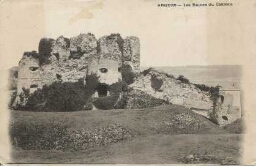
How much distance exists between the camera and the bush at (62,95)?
473 centimetres

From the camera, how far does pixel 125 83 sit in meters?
4.75

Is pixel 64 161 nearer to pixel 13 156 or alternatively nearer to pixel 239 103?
pixel 13 156

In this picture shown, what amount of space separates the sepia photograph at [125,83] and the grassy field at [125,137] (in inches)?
0.5

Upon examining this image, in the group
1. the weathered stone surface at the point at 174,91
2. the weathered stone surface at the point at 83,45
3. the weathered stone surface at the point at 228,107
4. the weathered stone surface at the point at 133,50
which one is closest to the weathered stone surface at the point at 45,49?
the weathered stone surface at the point at 83,45

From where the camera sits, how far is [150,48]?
15.4 ft

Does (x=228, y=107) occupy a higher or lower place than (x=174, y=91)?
→ lower

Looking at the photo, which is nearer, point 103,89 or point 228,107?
point 228,107

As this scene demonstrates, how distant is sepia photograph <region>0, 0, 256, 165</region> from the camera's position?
461cm

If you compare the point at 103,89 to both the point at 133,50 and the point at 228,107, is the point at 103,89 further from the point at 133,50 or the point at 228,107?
the point at 228,107

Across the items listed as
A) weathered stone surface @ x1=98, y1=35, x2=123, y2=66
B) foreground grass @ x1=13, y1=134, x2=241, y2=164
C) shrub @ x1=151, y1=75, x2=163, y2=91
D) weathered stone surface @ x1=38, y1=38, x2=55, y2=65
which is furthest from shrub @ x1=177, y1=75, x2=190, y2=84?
weathered stone surface @ x1=38, y1=38, x2=55, y2=65

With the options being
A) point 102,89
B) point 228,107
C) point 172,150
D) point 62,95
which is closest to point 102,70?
point 102,89

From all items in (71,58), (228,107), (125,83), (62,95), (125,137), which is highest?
(71,58)

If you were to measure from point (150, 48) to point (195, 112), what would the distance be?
3.06 feet

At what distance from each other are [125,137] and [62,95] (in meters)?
0.91
